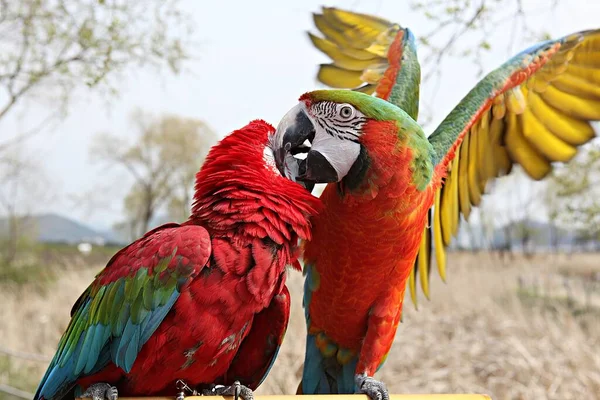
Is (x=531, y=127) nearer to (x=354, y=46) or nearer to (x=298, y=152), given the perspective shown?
(x=354, y=46)

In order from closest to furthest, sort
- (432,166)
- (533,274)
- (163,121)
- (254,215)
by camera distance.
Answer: (254,215)
(432,166)
(533,274)
(163,121)

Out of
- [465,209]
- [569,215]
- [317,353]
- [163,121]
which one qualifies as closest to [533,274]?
[569,215]

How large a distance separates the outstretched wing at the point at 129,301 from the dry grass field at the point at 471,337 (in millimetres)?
1497

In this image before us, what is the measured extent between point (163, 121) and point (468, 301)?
655cm

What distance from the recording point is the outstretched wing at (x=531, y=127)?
1.46m

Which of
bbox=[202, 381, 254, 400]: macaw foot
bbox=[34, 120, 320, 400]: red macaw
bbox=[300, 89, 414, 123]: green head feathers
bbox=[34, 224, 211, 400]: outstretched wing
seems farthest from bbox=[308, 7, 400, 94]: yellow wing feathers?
bbox=[202, 381, 254, 400]: macaw foot

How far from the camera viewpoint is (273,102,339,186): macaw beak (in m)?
0.98

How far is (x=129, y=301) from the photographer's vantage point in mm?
911

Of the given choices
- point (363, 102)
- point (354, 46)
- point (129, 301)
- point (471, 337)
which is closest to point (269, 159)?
point (363, 102)

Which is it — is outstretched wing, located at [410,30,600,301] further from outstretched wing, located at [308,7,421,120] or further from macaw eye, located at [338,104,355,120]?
macaw eye, located at [338,104,355,120]

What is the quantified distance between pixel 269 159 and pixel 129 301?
323mm

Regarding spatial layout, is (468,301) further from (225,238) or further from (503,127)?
(225,238)

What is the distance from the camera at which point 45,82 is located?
304 centimetres

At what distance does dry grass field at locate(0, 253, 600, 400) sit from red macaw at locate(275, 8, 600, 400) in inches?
46.9
